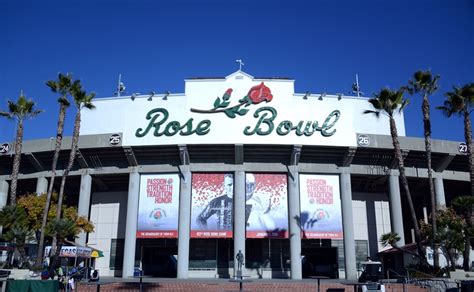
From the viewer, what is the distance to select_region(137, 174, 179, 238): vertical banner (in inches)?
1607

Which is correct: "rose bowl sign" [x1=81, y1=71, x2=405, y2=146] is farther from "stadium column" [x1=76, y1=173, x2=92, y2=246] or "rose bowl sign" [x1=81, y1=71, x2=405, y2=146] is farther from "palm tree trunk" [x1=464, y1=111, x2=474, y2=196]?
"palm tree trunk" [x1=464, y1=111, x2=474, y2=196]

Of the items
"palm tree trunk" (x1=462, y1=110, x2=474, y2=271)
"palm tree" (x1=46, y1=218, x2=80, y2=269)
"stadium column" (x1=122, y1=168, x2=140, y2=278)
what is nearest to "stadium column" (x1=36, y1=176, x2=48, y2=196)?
"stadium column" (x1=122, y1=168, x2=140, y2=278)

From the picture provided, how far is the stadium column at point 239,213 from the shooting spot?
39250mm

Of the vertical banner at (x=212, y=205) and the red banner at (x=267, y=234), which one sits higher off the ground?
the vertical banner at (x=212, y=205)

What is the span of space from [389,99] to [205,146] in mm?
16877

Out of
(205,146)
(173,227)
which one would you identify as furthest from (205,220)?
(205,146)

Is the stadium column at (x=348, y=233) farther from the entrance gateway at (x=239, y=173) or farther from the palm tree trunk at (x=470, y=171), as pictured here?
the palm tree trunk at (x=470, y=171)

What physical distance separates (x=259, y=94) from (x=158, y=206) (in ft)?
46.8

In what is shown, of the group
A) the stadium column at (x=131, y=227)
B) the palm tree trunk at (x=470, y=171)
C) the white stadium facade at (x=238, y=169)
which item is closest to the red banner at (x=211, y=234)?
the white stadium facade at (x=238, y=169)

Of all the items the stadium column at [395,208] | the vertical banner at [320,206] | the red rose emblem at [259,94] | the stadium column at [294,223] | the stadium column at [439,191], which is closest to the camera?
the stadium column at [294,223]

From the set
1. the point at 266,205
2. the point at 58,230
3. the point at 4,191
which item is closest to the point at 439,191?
the point at 266,205

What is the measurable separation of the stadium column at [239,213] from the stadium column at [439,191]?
62.2 feet

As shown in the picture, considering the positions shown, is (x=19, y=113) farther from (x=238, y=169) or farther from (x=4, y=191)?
(x=238, y=169)

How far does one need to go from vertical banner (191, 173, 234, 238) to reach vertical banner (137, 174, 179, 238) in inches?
71.2
